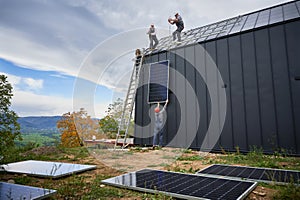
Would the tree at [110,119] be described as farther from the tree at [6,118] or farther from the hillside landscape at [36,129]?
the tree at [6,118]

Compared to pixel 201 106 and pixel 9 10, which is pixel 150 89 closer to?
pixel 201 106

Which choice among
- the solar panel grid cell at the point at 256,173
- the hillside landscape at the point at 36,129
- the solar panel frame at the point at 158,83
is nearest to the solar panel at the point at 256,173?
the solar panel grid cell at the point at 256,173

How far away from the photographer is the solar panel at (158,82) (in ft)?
21.1

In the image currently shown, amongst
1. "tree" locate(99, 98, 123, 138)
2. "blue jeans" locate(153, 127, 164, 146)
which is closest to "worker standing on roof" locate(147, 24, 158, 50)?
"tree" locate(99, 98, 123, 138)

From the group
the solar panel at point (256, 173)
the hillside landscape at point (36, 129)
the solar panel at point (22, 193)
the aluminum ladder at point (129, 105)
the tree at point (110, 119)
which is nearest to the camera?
the solar panel at point (22, 193)

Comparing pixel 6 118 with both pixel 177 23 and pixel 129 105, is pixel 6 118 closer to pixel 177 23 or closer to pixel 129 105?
pixel 129 105

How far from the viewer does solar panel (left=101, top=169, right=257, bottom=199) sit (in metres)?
1.89

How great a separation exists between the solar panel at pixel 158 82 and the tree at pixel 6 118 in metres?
4.38

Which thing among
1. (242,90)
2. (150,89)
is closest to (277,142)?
(242,90)

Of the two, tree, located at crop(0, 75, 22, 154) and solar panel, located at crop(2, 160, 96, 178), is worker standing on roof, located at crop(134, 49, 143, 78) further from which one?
tree, located at crop(0, 75, 22, 154)

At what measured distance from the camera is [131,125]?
693cm

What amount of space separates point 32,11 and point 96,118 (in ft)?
6.31

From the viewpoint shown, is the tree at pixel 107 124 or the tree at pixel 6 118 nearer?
the tree at pixel 6 118

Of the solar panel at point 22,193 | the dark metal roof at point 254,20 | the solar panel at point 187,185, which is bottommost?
the solar panel at point 187,185
